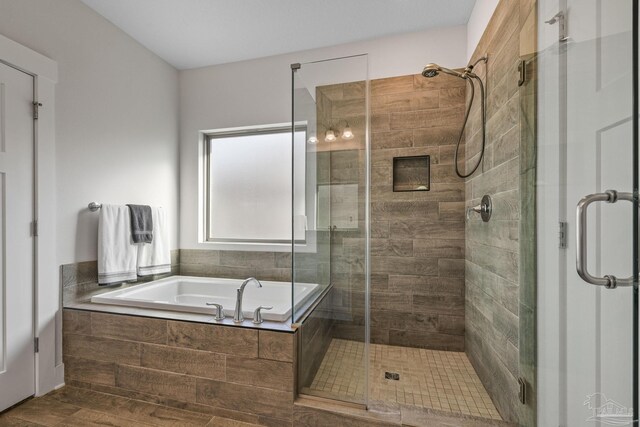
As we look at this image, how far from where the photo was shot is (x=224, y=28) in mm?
2350

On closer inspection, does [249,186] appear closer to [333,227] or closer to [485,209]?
[333,227]

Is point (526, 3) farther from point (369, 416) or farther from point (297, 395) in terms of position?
point (297, 395)

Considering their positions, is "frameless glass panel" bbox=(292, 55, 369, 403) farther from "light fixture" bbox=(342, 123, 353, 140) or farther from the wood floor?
the wood floor

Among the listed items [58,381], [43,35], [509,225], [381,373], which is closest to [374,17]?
[509,225]

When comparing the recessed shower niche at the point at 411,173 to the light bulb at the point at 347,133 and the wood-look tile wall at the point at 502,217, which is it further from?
the light bulb at the point at 347,133

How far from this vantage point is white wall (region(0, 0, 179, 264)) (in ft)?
6.28

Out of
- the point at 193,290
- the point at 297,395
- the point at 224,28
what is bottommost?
the point at 297,395

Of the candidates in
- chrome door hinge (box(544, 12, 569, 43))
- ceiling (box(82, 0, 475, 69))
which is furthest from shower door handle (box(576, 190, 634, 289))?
ceiling (box(82, 0, 475, 69))

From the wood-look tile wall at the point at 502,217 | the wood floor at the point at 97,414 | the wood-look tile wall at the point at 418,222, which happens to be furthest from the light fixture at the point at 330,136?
the wood floor at the point at 97,414

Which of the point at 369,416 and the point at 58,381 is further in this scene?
the point at 58,381

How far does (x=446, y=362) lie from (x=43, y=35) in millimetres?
3570

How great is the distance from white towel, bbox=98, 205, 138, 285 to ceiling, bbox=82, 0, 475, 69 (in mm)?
1481

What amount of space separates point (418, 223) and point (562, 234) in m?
1.33

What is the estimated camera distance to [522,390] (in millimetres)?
1331
